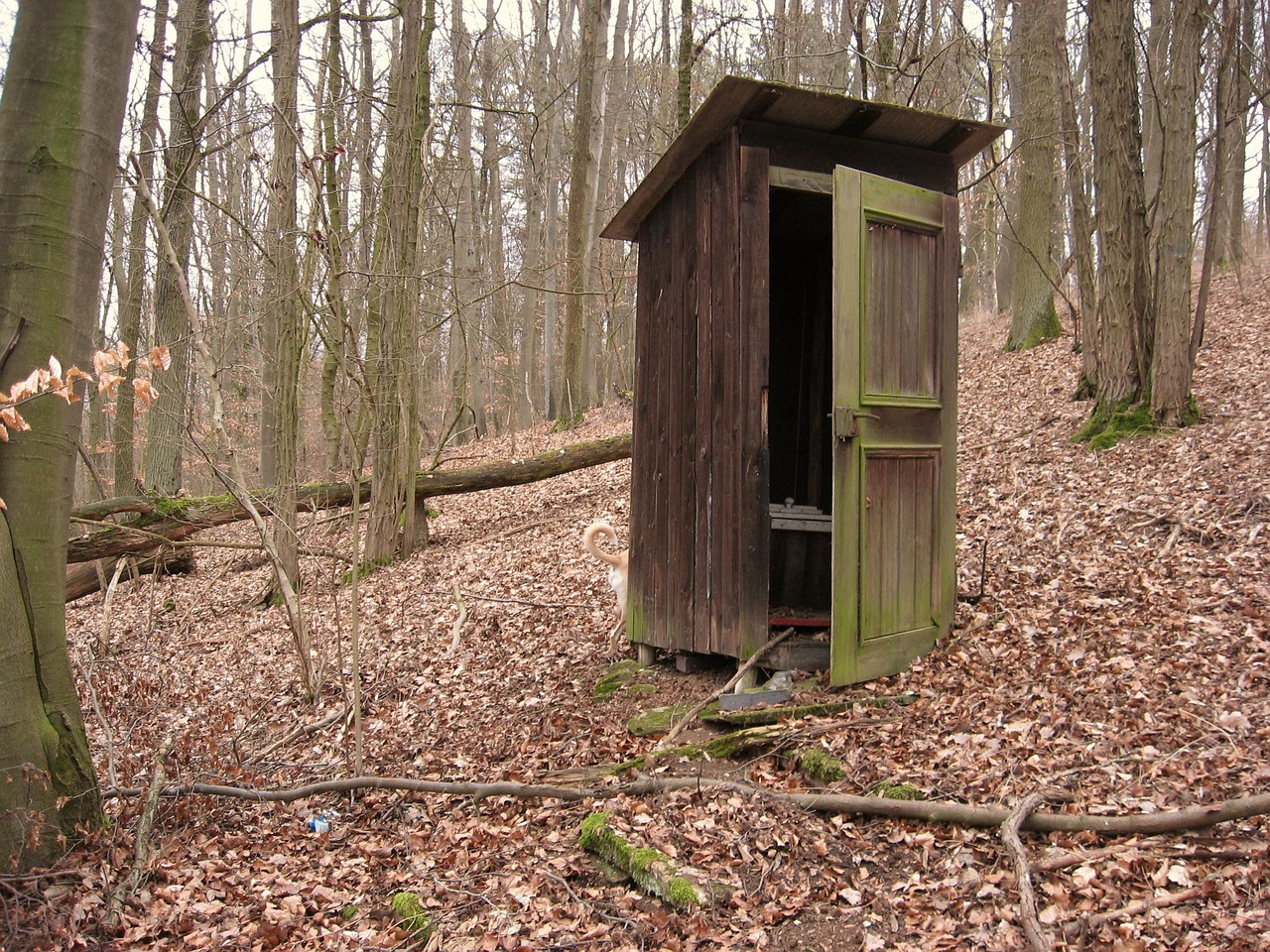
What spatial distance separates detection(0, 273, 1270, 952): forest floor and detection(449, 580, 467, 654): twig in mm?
81

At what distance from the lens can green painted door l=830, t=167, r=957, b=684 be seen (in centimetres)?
482

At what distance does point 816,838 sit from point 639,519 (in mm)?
3273

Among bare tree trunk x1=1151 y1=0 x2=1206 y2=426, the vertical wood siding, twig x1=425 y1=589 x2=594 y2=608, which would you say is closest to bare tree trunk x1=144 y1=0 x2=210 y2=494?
twig x1=425 y1=589 x2=594 y2=608

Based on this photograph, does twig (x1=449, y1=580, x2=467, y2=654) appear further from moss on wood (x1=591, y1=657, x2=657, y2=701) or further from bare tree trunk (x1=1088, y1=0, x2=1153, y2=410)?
bare tree trunk (x1=1088, y1=0, x2=1153, y2=410)

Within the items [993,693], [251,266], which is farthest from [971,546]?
[251,266]

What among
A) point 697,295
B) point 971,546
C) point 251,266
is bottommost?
point 971,546

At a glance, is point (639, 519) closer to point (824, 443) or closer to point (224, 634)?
point (824, 443)

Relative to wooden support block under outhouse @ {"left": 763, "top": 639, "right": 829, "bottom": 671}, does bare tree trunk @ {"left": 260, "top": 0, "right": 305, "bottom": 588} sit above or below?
above

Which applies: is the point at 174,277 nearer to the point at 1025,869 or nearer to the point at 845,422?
the point at 845,422

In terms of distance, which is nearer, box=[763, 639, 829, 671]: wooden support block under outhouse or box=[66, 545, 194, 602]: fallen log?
box=[763, 639, 829, 671]: wooden support block under outhouse

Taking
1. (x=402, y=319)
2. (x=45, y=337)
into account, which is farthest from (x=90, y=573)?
(x=45, y=337)

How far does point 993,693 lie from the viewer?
4.50m

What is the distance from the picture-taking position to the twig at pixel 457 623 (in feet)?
24.0

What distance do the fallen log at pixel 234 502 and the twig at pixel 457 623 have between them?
1.53 metres
